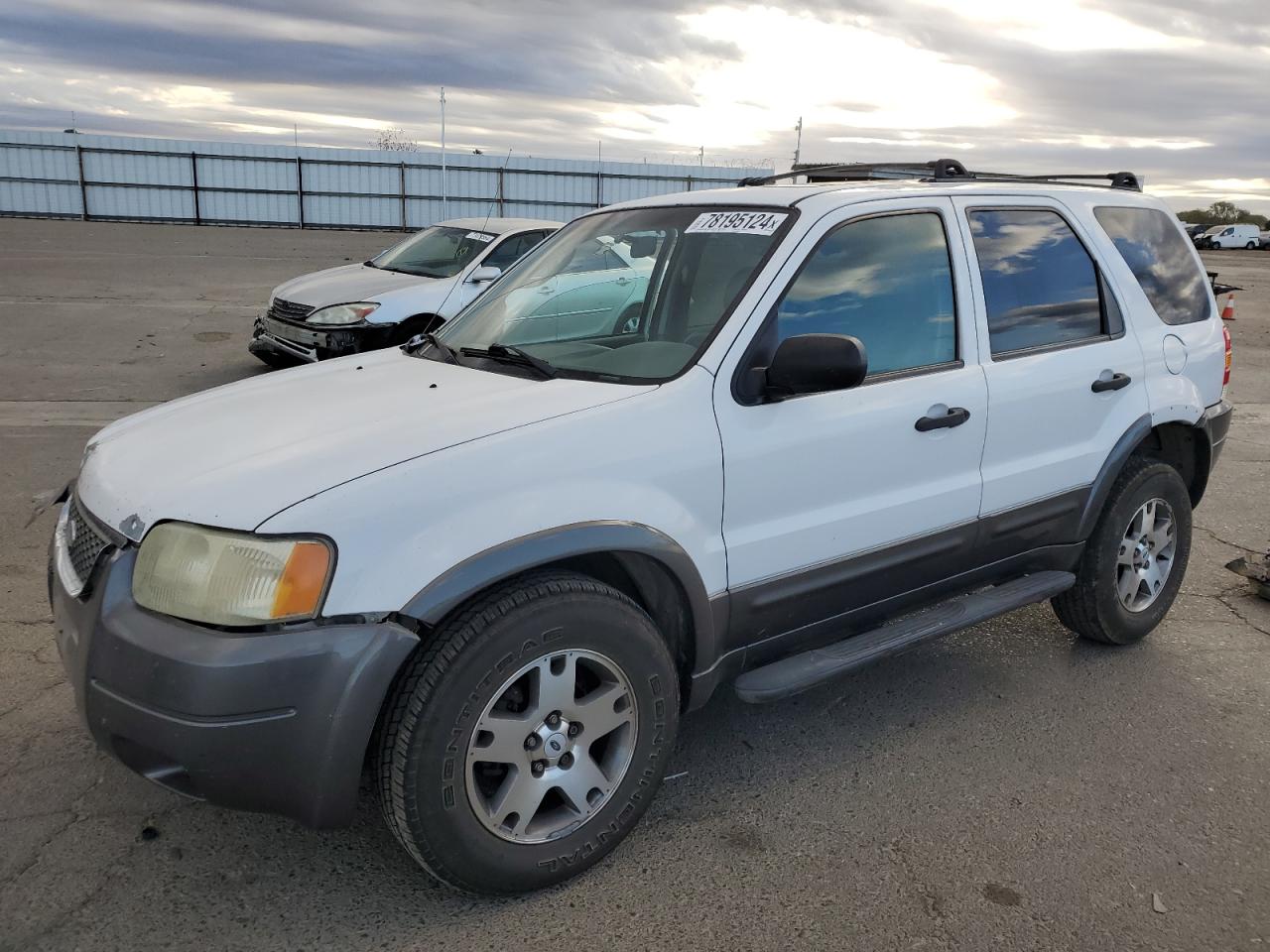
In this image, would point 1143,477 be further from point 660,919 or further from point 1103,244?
point 660,919

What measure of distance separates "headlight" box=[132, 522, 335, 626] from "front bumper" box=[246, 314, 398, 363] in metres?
6.58

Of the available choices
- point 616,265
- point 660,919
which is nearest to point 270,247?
point 616,265

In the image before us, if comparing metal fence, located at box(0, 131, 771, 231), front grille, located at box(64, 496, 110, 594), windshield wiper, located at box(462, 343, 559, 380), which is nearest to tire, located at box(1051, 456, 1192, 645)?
windshield wiper, located at box(462, 343, 559, 380)

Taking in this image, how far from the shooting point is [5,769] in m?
3.12

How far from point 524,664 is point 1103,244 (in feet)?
9.84

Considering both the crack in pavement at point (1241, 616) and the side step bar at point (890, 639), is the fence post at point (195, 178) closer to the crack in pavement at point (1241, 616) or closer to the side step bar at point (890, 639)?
the crack in pavement at point (1241, 616)

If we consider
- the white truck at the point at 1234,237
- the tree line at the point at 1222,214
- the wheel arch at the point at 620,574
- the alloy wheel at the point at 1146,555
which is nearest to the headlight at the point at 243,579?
the wheel arch at the point at 620,574

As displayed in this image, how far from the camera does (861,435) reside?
123 inches

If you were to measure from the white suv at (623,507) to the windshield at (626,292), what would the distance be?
0.02 m

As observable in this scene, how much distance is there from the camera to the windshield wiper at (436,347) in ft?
11.4

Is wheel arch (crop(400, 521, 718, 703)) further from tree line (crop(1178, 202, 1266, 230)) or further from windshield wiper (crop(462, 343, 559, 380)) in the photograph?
tree line (crop(1178, 202, 1266, 230))

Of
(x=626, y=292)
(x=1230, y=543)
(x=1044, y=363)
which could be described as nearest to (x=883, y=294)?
(x=1044, y=363)

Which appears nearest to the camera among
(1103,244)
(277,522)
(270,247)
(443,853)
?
(277,522)

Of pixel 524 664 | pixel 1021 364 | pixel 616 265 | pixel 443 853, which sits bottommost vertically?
pixel 443 853
